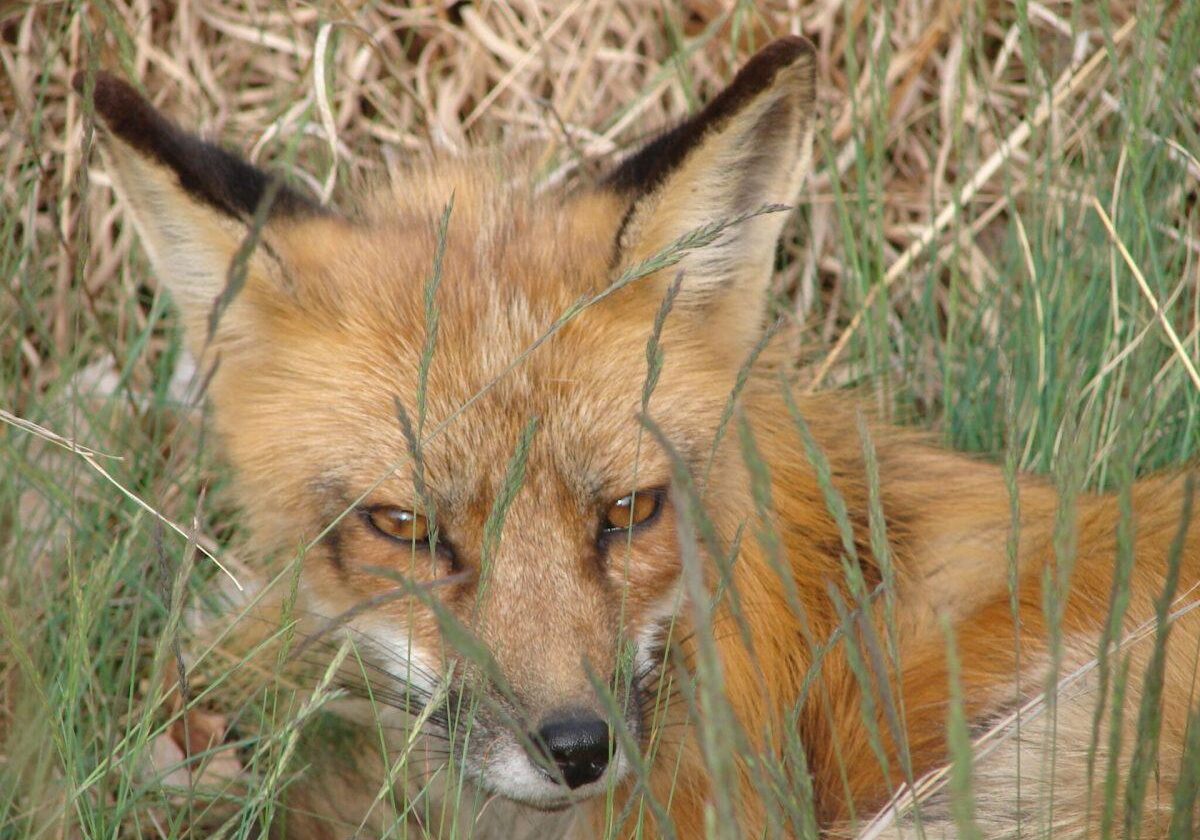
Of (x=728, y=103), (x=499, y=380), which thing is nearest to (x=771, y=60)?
(x=728, y=103)

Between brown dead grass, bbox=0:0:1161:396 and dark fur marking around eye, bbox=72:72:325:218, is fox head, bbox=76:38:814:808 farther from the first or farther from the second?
brown dead grass, bbox=0:0:1161:396

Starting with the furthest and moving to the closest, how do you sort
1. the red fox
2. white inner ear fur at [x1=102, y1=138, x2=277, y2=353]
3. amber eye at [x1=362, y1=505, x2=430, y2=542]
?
white inner ear fur at [x1=102, y1=138, x2=277, y2=353] → amber eye at [x1=362, y1=505, x2=430, y2=542] → the red fox

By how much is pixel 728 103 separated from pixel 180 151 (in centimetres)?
115

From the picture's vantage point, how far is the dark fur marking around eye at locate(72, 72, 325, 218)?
2457 mm

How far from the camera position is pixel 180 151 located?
8.32ft

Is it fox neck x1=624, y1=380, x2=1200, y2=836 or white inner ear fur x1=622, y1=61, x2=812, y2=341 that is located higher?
white inner ear fur x1=622, y1=61, x2=812, y2=341

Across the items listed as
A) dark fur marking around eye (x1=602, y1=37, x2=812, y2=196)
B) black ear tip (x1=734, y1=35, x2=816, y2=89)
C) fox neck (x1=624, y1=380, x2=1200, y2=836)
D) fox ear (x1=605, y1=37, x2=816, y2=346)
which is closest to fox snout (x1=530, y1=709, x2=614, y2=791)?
fox neck (x1=624, y1=380, x2=1200, y2=836)

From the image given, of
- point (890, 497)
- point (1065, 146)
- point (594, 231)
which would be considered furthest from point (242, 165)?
point (1065, 146)

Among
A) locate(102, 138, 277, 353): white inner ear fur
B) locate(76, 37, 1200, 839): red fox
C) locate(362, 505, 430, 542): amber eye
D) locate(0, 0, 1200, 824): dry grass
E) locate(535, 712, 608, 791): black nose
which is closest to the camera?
locate(535, 712, 608, 791): black nose

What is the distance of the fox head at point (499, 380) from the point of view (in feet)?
7.70

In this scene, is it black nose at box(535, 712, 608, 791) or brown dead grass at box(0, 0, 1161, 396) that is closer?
black nose at box(535, 712, 608, 791)

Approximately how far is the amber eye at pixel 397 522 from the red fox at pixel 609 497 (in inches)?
0.4

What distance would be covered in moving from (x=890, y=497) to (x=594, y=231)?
0.94m

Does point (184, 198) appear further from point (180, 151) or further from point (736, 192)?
point (736, 192)
